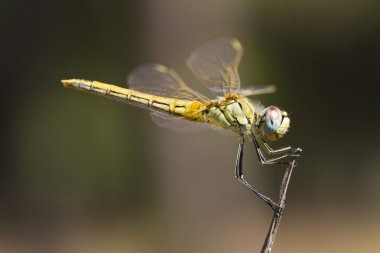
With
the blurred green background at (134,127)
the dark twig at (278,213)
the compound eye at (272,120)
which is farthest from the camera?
the blurred green background at (134,127)

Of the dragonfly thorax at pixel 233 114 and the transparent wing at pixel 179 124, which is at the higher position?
the dragonfly thorax at pixel 233 114

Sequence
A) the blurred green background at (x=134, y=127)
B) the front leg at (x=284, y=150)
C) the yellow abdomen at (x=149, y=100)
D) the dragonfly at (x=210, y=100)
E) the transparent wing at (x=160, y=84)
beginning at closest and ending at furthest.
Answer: the front leg at (x=284, y=150), the dragonfly at (x=210, y=100), the yellow abdomen at (x=149, y=100), the transparent wing at (x=160, y=84), the blurred green background at (x=134, y=127)

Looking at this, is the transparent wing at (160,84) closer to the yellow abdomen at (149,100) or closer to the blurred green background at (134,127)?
the yellow abdomen at (149,100)

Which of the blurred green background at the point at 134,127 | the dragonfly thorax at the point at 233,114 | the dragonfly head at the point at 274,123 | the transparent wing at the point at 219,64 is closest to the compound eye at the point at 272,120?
the dragonfly head at the point at 274,123

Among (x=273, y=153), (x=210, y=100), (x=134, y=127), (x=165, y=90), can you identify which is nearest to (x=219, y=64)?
(x=210, y=100)

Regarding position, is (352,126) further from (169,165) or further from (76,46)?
(76,46)

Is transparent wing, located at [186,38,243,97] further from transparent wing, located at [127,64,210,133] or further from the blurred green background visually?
the blurred green background

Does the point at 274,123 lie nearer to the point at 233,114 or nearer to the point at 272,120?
the point at 272,120
